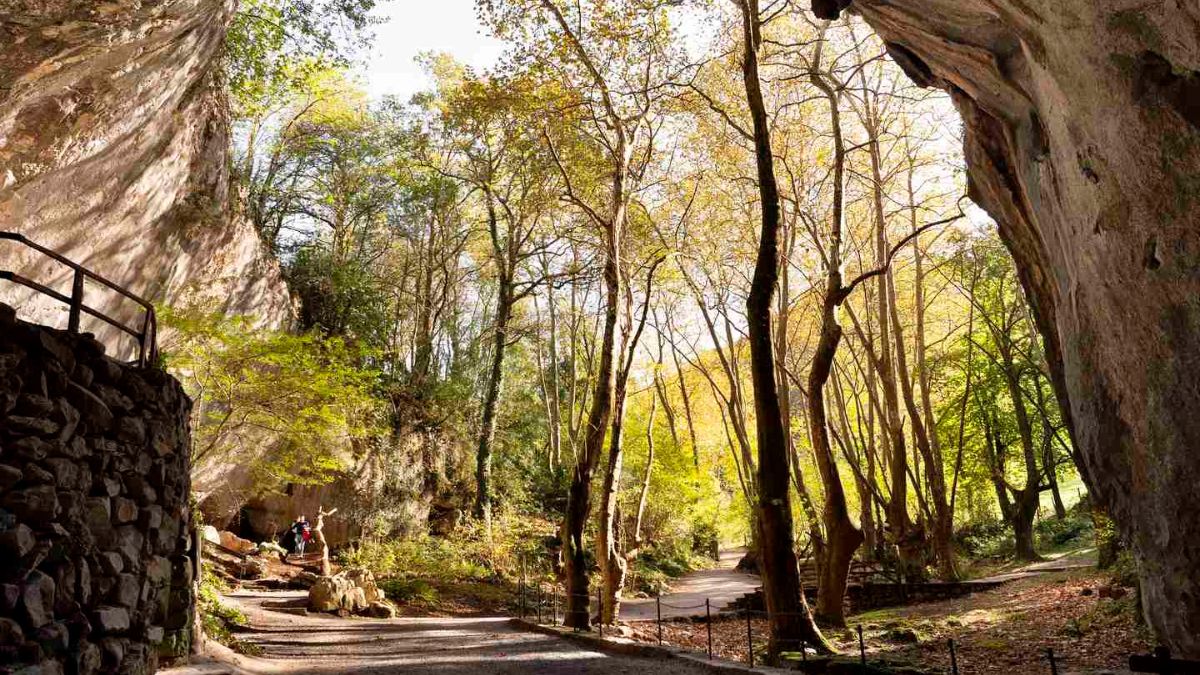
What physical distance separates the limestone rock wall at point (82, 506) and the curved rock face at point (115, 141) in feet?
14.9

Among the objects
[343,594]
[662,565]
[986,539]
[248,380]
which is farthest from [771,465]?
[986,539]

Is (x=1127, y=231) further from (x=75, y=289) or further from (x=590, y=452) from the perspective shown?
(x=590, y=452)

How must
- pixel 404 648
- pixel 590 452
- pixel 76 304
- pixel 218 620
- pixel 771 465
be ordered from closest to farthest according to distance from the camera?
pixel 76 304
pixel 771 465
pixel 218 620
pixel 404 648
pixel 590 452

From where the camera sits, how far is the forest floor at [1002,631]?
357 inches

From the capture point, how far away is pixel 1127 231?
437 centimetres

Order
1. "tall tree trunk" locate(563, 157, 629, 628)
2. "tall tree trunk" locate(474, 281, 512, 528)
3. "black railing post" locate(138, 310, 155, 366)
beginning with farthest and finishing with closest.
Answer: "tall tree trunk" locate(474, 281, 512, 528) < "tall tree trunk" locate(563, 157, 629, 628) < "black railing post" locate(138, 310, 155, 366)

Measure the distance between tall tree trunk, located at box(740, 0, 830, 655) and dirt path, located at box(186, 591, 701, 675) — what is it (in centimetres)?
139

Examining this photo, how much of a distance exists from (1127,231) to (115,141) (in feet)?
43.8

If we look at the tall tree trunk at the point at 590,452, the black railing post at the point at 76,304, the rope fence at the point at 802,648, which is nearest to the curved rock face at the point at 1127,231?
the rope fence at the point at 802,648

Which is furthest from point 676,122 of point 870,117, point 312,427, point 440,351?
point 440,351

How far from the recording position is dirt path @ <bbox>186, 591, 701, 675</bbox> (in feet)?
30.0

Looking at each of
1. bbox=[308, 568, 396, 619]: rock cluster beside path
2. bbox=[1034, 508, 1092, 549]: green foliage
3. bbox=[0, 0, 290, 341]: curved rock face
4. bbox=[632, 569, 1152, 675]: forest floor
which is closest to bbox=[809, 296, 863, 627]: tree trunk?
bbox=[632, 569, 1152, 675]: forest floor

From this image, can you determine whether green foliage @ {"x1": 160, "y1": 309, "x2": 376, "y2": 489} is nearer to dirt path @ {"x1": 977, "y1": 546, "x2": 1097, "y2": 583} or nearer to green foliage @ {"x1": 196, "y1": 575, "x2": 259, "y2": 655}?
green foliage @ {"x1": 196, "y1": 575, "x2": 259, "y2": 655}

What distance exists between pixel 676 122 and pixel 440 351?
17413 millimetres
